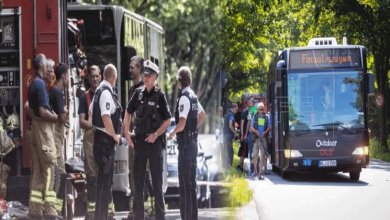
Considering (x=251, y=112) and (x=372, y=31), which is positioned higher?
(x=372, y=31)

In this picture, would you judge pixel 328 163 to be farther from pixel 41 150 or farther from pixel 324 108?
pixel 41 150

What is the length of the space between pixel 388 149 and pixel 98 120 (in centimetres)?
3291

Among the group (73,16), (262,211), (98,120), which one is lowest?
(262,211)

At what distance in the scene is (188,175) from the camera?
12.0 meters

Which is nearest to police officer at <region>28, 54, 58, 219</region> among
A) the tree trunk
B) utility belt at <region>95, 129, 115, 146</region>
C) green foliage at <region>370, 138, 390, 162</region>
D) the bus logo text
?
utility belt at <region>95, 129, 115, 146</region>

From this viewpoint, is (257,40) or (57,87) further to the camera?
(257,40)

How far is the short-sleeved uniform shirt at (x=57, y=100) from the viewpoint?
12320mm

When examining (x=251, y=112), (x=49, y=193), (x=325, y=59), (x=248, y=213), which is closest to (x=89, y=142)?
(x=49, y=193)

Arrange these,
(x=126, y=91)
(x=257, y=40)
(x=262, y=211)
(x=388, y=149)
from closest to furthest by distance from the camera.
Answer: (x=126, y=91) < (x=262, y=211) < (x=257, y=40) < (x=388, y=149)

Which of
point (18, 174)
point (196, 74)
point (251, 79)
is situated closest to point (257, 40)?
point (251, 79)

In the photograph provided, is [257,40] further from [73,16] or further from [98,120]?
[98,120]

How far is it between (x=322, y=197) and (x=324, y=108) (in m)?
4.08

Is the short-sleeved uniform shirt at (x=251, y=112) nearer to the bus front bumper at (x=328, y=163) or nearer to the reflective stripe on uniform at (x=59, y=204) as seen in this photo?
the bus front bumper at (x=328, y=163)

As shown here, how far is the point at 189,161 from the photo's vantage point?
12.0 metres
